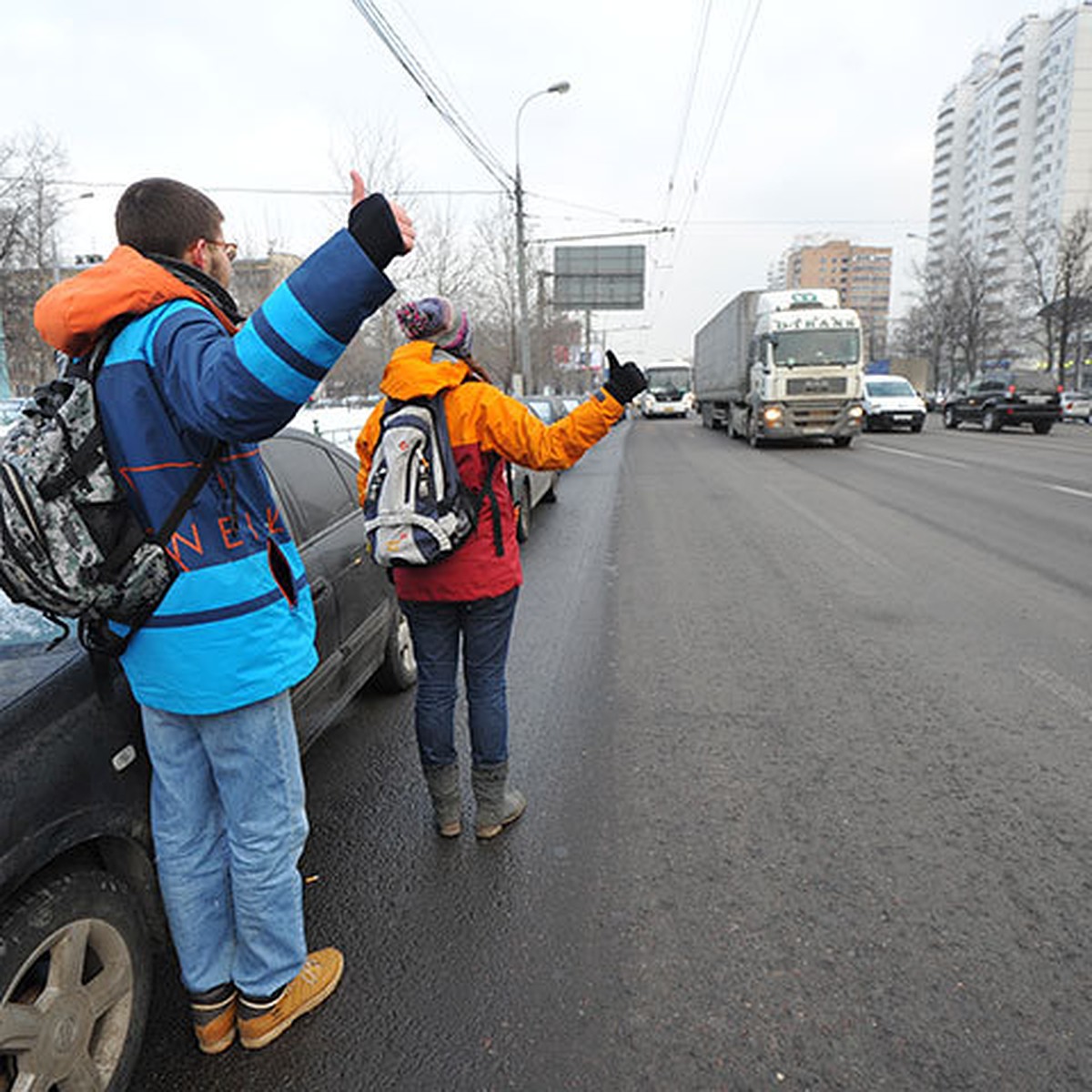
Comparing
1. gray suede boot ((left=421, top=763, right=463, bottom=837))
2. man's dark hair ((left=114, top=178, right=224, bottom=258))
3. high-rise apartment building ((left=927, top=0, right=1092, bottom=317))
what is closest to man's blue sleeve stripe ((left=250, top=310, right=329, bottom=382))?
man's dark hair ((left=114, top=178, right=224, bottom=258))

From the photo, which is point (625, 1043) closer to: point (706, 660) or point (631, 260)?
point (706, 660)

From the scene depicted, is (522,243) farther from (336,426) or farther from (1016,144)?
(1016,144)

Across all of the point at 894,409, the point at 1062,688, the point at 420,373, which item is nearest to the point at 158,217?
the point at 420,373

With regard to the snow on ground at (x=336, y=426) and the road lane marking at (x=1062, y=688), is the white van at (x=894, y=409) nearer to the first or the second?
the snow on ground at (x=336, y=426)

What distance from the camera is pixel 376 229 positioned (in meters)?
1.42

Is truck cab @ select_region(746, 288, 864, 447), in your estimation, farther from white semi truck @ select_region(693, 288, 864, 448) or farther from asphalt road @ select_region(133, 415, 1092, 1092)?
asphalt road @ select_region(133, 415, 1092, 1092)

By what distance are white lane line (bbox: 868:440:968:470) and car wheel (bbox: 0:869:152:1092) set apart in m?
15.2

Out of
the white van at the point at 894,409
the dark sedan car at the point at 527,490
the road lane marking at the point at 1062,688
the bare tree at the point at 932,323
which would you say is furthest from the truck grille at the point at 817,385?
the bare tree at the point at 932,323

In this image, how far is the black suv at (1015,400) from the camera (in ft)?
79.7

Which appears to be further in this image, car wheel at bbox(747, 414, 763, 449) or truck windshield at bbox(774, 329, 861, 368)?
car wheel at bbox(747, 414, 763, 449)

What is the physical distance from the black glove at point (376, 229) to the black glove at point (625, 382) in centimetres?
113

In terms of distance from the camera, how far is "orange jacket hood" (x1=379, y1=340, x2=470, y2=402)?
8.00ft

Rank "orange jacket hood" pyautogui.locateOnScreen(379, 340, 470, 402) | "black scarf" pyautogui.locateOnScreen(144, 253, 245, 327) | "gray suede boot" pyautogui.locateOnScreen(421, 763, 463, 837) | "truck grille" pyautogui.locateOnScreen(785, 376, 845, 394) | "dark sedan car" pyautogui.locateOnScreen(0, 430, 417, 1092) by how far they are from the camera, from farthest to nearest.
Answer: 1. "truck grille" pyautogui.locateOnScreen(785, 376, 845, 394)
2. "gray suede boot" pyautogui.locateOnScreen(421, 763, 463, 837)
3. "orange jacket hood" pyautogui.locateOnScreen(379, 340, 470, 402)
4. "black scarf" pyautogui.locateOnScreen(144, 253, 245, 327)
5. "dark sedan car" pyautogui.locateOnScreen(0, 430, 417, 1092)

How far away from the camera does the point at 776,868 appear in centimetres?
266
